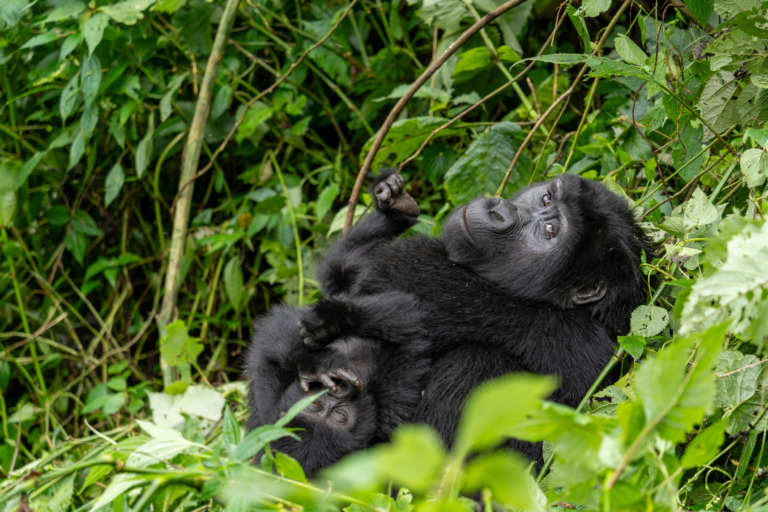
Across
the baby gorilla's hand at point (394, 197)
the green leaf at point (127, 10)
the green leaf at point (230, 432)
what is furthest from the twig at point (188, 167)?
the green leaf at point (230, 432)

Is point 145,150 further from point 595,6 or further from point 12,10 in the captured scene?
point 595,6

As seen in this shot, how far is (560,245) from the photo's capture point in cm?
A: 219

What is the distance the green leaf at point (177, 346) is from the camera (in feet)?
9.90

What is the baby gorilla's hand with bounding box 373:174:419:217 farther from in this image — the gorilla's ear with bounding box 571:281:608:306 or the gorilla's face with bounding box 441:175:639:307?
the gorilla's ear with bounding box 571:281:608:306

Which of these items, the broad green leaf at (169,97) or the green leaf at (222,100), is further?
the green leaf at (222,100)

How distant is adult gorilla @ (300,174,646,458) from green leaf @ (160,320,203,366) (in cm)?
102

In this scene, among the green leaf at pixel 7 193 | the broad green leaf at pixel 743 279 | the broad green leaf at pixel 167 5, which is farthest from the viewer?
the green leaf at pixel 7 193

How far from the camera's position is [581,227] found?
7.13 ft

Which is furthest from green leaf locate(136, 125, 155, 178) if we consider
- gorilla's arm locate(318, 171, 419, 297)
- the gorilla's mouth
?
the gorilla's mouth

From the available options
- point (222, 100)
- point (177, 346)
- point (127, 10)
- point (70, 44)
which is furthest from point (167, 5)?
point (177, 346)

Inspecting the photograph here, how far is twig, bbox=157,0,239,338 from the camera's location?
10.8 ft

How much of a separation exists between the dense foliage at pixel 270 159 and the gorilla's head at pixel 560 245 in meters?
0.11

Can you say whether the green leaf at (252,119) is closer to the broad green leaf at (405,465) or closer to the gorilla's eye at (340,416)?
the gorilla's eye at (340,416)

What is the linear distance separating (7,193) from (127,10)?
3.57ft
